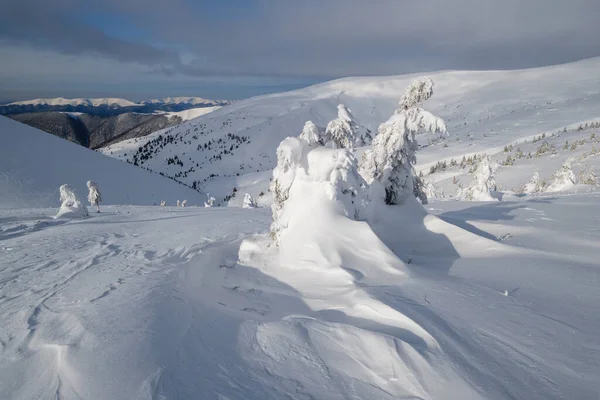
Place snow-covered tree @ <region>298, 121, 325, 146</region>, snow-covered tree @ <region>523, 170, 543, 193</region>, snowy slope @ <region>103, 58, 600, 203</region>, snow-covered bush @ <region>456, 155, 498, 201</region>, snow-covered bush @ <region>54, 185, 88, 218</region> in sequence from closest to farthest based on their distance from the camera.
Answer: snow-covered tree @ <region>298, 121, 325, 146</region> < snow-covered bush @ <region>54, 185, 88, 218</region> < snow-covered bush @ <region>456, 155, 498, 201</region> < snow-covered tree @ <region>523, 170, 543, 193</region> < snowy slope @ <region>103, 58, 600, 203</region>

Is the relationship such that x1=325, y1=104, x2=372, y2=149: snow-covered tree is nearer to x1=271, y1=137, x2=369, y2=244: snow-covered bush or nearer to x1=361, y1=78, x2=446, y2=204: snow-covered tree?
x1=271, y1=137, x2=369, y2=244: snow-covered bush

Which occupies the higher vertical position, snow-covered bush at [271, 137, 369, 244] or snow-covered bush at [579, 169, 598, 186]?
snow-covered bush at [271, 137, 369, 244]

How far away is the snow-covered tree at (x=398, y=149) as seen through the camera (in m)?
11.3

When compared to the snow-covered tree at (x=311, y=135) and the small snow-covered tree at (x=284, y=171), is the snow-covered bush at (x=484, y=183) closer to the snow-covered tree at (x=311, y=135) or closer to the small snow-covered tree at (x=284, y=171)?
the snow-covered tree at (x=311, y=135)

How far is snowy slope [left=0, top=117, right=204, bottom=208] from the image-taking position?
1253 inches

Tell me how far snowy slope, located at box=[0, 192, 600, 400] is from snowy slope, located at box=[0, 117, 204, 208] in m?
28.3

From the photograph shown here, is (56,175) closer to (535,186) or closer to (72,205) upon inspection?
Answer: (72,205)

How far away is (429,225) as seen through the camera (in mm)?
11156

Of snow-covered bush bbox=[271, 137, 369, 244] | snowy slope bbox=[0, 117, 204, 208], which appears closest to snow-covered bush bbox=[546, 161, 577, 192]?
snow-covered bush bbox=[271, 137, 369, 244]

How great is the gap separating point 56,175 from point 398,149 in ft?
148

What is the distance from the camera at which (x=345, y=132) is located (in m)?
11.0

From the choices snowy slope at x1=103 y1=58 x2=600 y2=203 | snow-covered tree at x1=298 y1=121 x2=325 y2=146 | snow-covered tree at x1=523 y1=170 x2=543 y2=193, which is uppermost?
snowy slope at x1=103 y1=58 x2=600 y2=203

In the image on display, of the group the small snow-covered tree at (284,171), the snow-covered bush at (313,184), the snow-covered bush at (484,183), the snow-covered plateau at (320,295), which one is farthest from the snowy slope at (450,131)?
the snow-covered bush at (313,184)

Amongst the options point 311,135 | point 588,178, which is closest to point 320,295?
point 311,135
